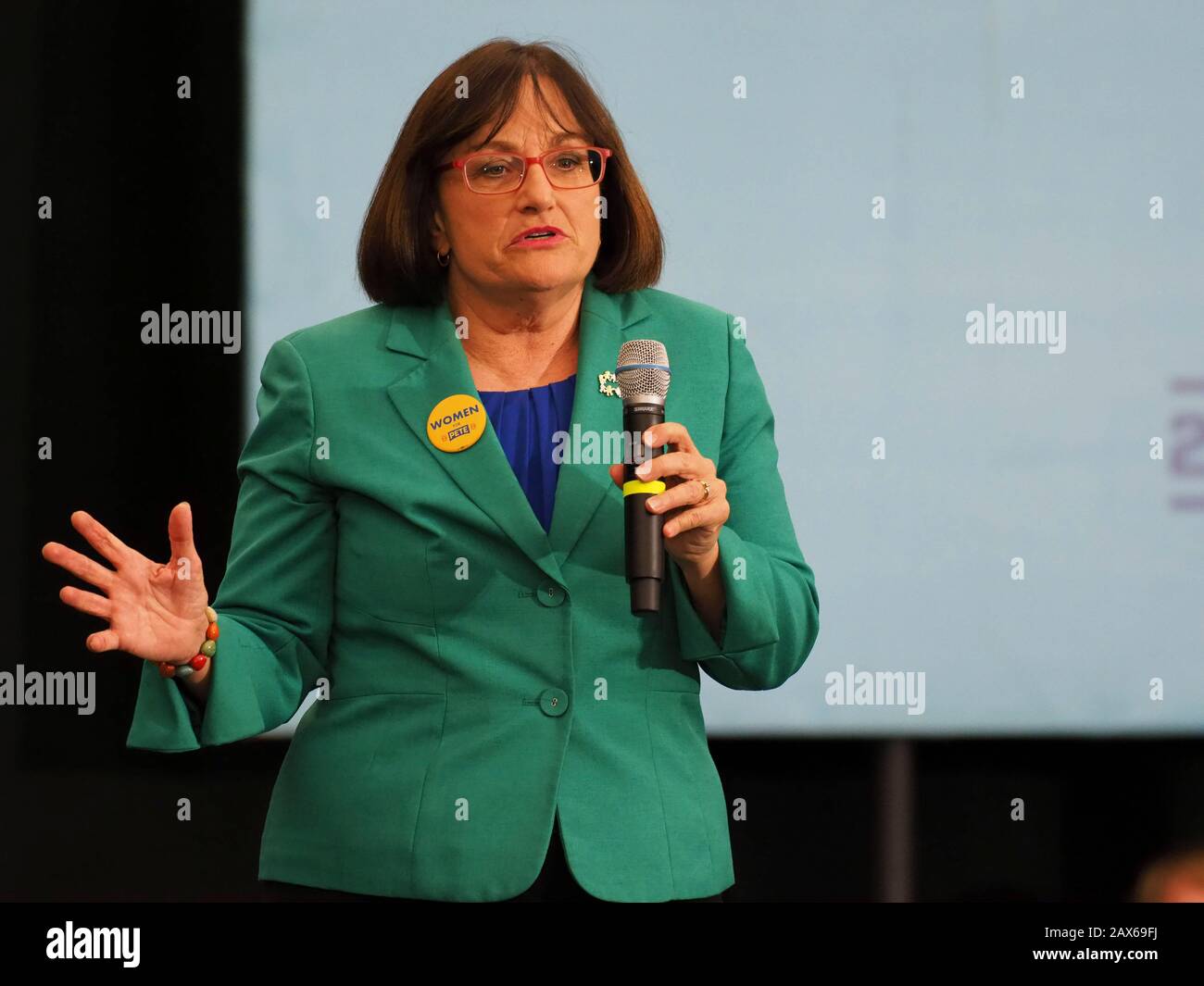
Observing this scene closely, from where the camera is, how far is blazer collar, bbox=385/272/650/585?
1.79m

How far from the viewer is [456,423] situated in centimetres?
184

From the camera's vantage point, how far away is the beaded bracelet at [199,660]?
1713 mm

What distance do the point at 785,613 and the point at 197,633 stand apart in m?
0.68

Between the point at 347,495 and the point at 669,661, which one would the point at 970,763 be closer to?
the point at 669,661

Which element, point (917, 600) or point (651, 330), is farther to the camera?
point (917, 600)

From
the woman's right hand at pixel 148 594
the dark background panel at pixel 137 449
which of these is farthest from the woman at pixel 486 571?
the dark background panel at pixel 137 449

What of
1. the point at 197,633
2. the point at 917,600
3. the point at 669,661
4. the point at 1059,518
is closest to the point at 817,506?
the point at 917,600

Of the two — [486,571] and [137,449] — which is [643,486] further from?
[137,449]

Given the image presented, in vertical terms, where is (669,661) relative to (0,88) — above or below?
below

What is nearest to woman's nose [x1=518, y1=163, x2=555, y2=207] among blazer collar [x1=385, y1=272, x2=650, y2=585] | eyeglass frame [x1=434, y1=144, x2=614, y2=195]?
eyeglass frame [x1=434, y1=144, x2=614, y2=195]

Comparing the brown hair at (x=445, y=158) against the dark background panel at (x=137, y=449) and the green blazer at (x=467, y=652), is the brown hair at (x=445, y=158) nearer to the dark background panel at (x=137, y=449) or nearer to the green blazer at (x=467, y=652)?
the green blazer at (x=467, y=652)

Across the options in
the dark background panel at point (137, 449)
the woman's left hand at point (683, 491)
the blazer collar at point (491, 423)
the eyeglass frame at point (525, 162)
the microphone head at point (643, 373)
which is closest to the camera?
the woman's left hand at point (683, 491)

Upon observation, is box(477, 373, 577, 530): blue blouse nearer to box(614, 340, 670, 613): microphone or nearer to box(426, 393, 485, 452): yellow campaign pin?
box(426, 393, 485, 452): yellow campaign pin

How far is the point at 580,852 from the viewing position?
1717mm
